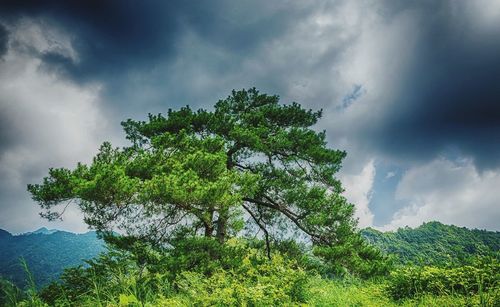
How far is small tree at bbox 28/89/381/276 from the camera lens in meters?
7.91

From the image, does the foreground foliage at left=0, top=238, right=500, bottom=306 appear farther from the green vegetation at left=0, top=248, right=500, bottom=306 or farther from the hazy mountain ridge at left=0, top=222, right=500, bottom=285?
the hazy mountain ridge at left=0, top=222, right=500, bottom=285

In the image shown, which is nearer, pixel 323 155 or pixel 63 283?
pixel 63 283

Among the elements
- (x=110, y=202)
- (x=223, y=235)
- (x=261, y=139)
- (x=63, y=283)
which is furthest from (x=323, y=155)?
(x=63, y=283)

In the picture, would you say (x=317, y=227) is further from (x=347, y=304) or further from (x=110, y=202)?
(x=110, y=202)

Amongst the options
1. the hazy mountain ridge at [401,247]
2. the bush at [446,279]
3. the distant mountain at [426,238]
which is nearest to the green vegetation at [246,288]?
the bush at [446,279]

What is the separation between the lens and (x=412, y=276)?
20.3ft

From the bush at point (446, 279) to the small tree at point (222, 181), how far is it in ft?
11.3

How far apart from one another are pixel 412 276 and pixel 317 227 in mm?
4794

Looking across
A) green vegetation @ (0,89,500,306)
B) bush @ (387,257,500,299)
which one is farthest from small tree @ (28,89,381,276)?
bush @ (387,257,500,299)

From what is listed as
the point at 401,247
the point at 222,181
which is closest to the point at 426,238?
the point at 401,247

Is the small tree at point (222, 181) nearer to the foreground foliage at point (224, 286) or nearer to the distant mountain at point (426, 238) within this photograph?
the foreground foliage at point (224, 286)

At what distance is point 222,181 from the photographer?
27.8 feet

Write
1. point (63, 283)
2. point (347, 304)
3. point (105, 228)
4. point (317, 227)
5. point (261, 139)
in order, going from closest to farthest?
1. point (347, 304)
2. point (63, 283)
3. point (105, 228)
4. point (317, 227)
5. point (261, 139)

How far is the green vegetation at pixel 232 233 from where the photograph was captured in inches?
226
